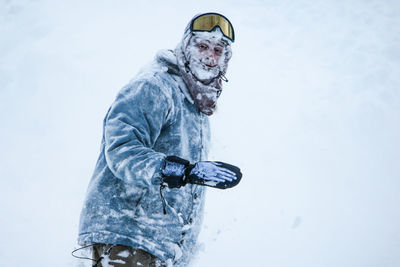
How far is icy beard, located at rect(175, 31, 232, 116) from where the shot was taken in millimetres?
1867

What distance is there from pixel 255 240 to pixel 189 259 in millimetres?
3149

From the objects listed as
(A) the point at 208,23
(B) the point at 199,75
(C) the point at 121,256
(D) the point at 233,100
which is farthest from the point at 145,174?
(D) the point at 233,100

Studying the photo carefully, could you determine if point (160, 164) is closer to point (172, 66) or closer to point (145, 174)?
point (145, 174)

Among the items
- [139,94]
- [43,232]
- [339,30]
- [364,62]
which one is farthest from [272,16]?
[139,94]

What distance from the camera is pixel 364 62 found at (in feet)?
24.7

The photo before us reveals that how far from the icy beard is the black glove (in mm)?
549

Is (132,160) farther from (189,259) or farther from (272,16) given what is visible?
(272,16)

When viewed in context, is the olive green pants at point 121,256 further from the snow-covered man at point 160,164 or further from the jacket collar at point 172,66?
the jacket collar at point 172,66

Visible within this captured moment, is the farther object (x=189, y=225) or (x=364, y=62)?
(x=364, y=62)

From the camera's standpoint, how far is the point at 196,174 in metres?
1.40

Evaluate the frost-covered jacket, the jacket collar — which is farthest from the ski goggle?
→ the frost-covered jacket

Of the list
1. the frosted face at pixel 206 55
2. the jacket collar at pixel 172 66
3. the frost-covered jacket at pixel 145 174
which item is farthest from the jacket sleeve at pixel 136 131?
the frosted face at pixel 206 55

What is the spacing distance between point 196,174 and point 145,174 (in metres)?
0.20

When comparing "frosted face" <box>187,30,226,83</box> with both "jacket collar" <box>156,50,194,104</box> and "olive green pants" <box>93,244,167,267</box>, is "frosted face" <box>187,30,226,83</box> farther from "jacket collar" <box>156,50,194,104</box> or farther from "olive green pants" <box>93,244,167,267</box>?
"olive green pants" <box>93,244,167,267</box>
